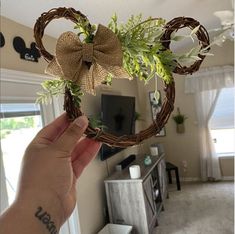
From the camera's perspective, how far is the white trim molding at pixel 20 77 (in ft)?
5.73

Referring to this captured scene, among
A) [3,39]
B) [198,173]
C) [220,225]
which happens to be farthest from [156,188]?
[3,39]

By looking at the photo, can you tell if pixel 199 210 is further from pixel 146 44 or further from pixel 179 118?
pixel 146 44

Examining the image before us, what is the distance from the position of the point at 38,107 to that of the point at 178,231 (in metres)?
2.19

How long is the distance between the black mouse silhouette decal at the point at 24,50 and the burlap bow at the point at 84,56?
1.62 meters

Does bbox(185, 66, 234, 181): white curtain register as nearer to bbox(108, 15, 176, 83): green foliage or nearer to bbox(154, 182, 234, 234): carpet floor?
bbox(154, 182, 234, 234): carpet floor

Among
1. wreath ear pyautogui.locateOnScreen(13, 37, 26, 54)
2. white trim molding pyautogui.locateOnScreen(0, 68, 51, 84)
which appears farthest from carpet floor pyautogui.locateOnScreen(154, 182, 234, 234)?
wreath ear pyautogui.locateOnScreen(13, 37, 26, 54)

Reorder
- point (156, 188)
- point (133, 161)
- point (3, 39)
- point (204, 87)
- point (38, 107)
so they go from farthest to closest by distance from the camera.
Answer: point (204, 87), point (133, 161), point (156, 188), point (38, 107), point (3, 39)

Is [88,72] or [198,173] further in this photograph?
[198,173]

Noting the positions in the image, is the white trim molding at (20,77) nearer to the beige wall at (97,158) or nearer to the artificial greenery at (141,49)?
the beige wall at (97,158)

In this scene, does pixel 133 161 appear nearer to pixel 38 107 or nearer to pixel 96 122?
pixel 38 107

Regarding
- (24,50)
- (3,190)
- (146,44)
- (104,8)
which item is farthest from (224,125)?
(146,44)

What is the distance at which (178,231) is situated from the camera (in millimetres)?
3086

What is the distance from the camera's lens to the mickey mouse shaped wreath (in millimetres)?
457

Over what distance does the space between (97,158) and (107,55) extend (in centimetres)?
265
